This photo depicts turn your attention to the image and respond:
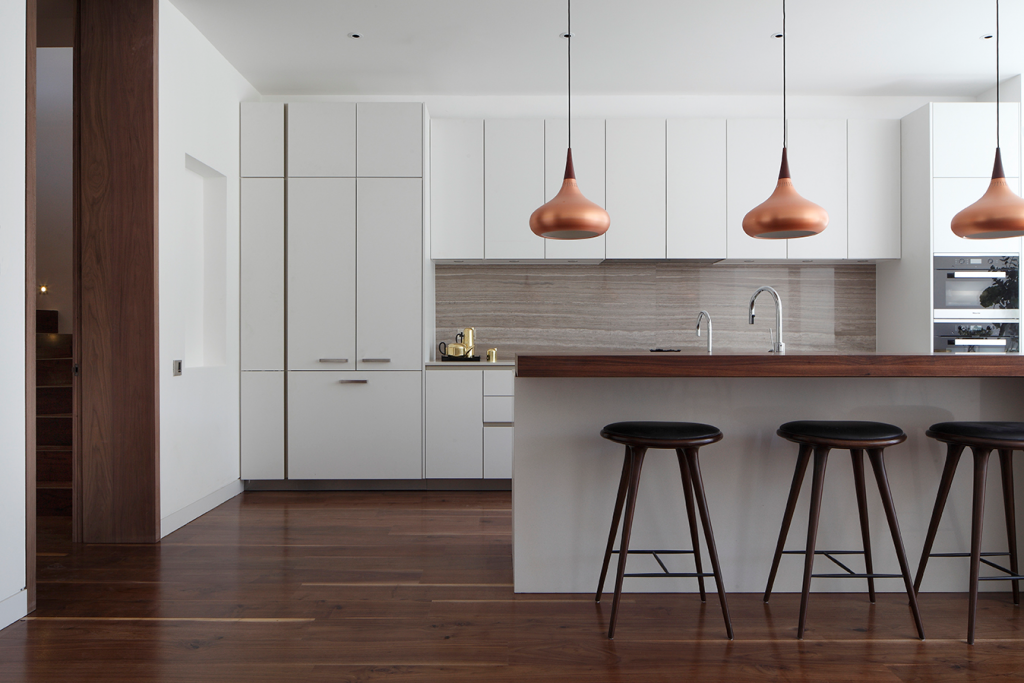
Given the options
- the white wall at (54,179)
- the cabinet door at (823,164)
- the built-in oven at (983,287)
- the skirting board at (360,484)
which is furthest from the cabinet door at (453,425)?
the built-in oven at (983,287)

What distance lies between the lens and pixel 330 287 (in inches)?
166

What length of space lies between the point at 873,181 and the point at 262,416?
4.62 m

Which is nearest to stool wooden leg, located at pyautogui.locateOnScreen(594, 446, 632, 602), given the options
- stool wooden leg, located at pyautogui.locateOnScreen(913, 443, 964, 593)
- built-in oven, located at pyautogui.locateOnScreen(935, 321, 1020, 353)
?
stool wooden leg, located at pyautogui.locateOnScreen(913, 443, 964, 593)

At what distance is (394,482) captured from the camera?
14.2 ft

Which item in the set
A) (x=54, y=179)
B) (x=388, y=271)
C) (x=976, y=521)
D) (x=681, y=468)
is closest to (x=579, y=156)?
(x=388, y=271)

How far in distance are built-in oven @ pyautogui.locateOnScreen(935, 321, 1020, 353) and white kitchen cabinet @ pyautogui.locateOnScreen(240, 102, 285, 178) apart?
4.67 meters

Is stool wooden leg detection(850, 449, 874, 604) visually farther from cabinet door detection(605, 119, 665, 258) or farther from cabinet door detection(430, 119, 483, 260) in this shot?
cabinet door detection(430, 119, 483, 260)

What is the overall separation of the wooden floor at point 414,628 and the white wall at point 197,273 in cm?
67

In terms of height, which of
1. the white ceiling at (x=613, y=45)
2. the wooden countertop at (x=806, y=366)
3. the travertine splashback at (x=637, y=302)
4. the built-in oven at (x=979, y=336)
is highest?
the white ceiling at (x=613, y=45)

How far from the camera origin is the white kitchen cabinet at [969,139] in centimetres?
418

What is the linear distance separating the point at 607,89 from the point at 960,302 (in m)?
2.86

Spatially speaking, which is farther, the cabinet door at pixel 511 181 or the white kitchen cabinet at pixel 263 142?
the cabinet door at pixel 511 181

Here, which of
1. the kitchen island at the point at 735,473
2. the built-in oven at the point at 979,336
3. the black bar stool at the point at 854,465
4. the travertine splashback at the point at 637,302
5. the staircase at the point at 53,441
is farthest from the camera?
the travertine splashback at the point at 637,302

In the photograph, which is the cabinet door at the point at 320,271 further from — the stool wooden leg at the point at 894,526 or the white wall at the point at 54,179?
the stool wooden leg at the point at 894,526
